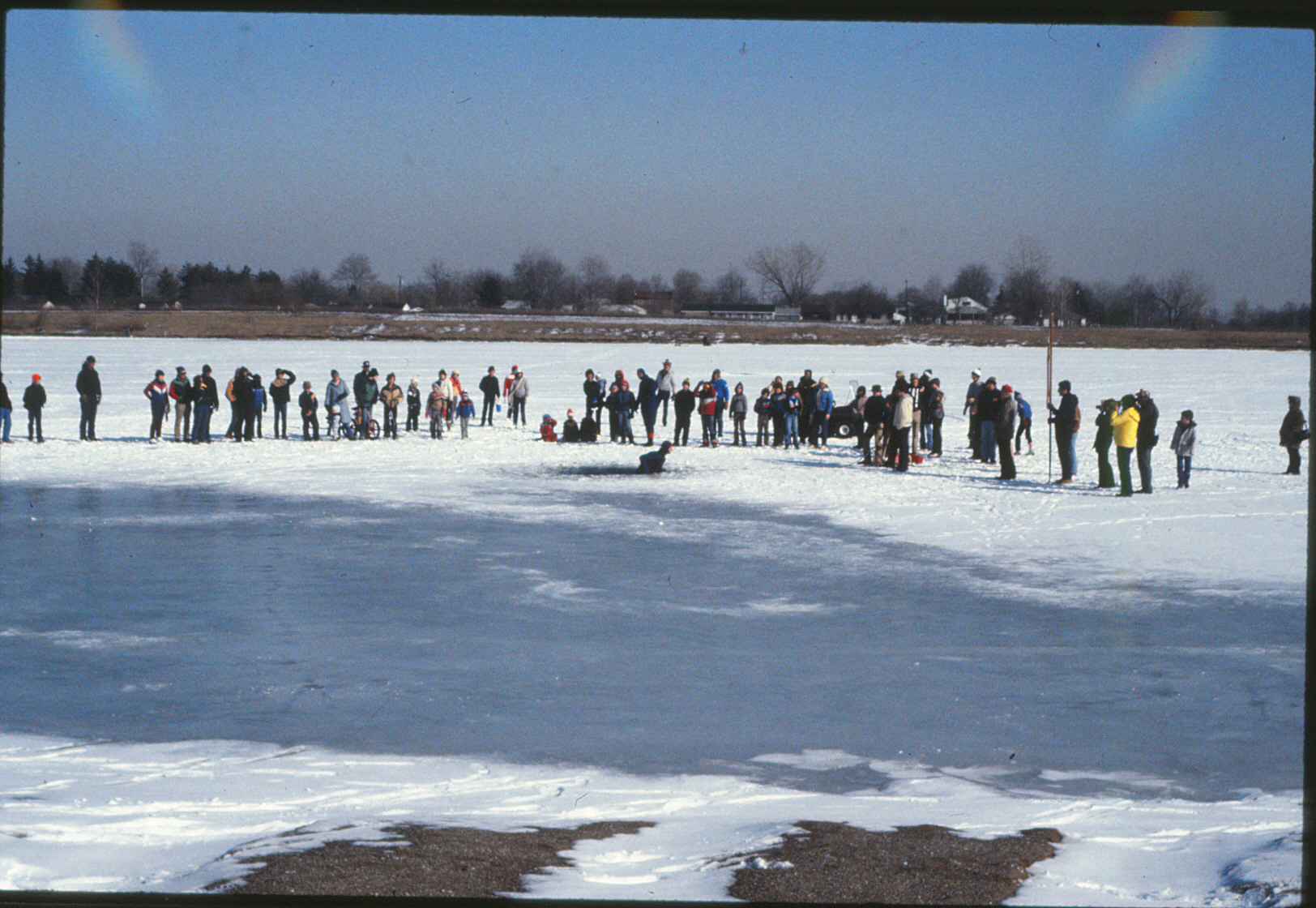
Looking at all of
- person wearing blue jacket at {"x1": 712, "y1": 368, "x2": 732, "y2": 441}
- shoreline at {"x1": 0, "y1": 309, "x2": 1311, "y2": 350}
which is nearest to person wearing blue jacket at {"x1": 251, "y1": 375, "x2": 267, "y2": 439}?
person wearing blue jacket at {"x1": 712, "y1": 368, "x2": 732, "y2": 441}

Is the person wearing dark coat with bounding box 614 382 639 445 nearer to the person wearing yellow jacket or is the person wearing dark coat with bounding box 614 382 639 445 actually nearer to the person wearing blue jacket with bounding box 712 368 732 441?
the person wearing blue jacket with bounding box 712 368 732 441

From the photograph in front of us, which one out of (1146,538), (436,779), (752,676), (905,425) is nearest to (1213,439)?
(905,425)

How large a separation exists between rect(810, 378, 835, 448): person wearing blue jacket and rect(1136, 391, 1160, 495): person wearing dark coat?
7312 mm

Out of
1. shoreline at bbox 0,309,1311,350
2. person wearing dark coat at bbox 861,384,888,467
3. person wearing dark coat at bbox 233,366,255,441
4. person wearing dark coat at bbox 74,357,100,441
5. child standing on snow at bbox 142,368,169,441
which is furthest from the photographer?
shoreline at bbox 0,309,1311,350

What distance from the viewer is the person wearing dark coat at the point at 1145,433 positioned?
15.2m

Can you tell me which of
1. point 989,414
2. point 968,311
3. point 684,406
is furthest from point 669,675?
point 968,311

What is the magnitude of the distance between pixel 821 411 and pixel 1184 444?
762 centimetres

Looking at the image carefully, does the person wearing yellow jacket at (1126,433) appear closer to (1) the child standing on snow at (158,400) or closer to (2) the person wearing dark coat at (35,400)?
(1) the child standing on snow at (158,400)

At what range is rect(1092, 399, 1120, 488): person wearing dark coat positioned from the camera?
1579 cm

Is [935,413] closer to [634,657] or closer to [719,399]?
[719,399]

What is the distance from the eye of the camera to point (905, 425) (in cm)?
1859

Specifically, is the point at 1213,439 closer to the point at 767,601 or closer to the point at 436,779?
the point at 767,601

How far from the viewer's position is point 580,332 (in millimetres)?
60125

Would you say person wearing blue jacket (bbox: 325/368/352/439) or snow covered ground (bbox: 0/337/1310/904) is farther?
person wearing blue jacket (bbox: 325/368/352/439)
